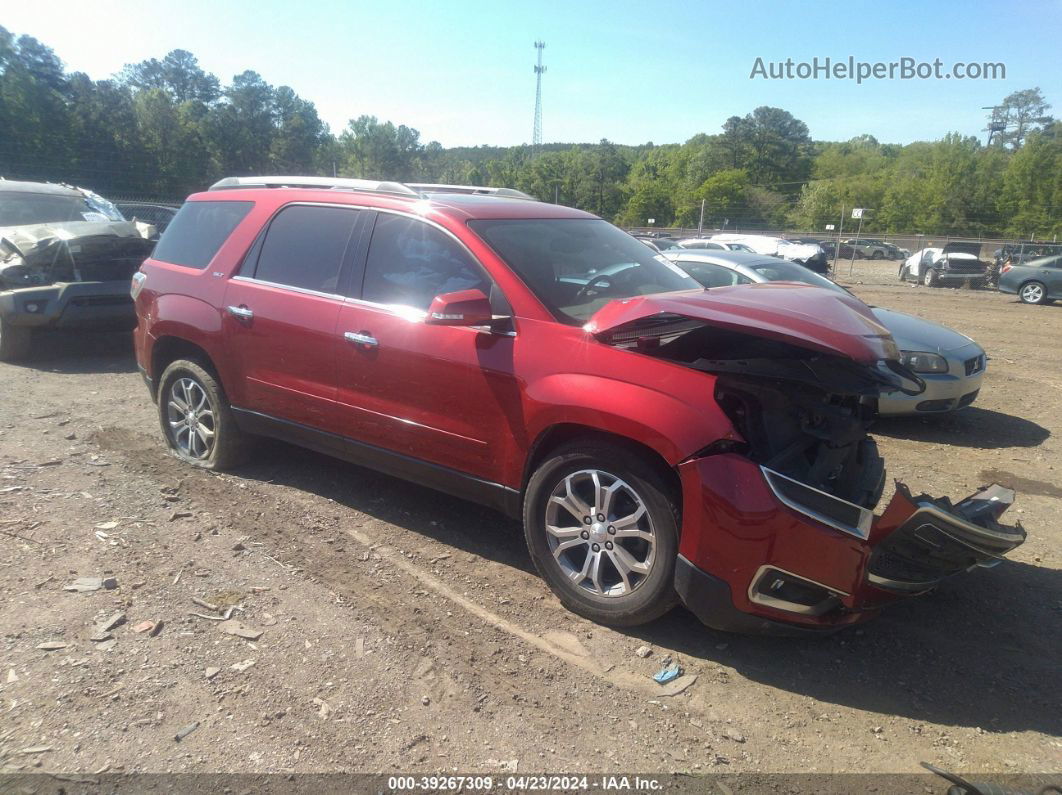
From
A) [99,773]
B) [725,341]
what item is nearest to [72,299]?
[99,773]

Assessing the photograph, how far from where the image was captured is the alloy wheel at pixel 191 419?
5082 millimetres

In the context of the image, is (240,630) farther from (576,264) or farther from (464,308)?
(576,264)

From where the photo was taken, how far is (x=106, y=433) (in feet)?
19.6

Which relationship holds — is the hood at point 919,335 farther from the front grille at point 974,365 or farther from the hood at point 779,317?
the hood at point 779,317

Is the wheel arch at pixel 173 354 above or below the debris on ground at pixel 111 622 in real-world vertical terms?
above

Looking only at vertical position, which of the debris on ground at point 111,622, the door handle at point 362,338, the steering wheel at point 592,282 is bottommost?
the debris on ground at point 111,622

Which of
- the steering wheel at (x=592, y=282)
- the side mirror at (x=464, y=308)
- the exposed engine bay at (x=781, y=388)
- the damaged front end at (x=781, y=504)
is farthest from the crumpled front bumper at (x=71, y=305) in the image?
the exposed engine bay at (x=781, y=388)

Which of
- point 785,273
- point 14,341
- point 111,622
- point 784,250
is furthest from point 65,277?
point 784,250

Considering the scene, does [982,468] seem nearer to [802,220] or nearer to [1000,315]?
[1000,315]

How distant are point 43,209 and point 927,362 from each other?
10770 millimetres

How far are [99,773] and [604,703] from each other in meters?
1.74

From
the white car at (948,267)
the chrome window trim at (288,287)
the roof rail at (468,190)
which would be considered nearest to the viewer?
the chrome window trim at (288,287)

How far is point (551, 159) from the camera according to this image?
2557 inches

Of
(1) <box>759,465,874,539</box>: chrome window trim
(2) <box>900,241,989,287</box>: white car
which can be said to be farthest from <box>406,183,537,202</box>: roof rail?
(2) <box>900,241,989,287</box>: white car
